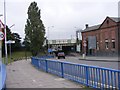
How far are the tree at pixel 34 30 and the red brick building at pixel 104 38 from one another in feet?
45.5

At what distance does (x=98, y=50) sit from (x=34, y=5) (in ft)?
104

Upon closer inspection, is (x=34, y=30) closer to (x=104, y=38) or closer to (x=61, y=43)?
(x=104, y=38)

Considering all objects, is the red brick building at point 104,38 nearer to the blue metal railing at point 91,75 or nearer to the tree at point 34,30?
the tree at point 34,30

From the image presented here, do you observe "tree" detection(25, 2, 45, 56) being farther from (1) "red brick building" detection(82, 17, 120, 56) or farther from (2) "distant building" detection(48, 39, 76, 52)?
(2) "distant building" detection(48, 39, 76, 52)

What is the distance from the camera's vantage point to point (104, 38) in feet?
263

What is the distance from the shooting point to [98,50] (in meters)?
84.2

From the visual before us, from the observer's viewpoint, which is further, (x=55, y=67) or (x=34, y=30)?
(x=34, y=30)

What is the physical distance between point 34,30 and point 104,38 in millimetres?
29006

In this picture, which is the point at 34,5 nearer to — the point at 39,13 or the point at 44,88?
the point at 39,13

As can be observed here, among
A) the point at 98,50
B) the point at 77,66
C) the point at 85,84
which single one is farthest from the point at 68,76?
the point at 98,50

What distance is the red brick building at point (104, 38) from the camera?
73.0 meters

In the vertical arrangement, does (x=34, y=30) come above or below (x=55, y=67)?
above

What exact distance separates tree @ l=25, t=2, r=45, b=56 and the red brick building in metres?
13.9

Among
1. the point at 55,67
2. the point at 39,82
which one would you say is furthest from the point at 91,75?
the point at 55,67
